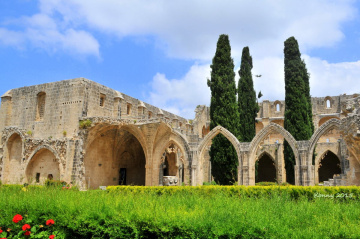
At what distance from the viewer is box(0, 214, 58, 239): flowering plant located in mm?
5128

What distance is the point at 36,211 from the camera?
217 inches

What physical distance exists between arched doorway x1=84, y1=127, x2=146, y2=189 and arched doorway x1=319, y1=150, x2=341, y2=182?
1582 centimetres

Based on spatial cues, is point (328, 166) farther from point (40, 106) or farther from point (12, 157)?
point (12, 157)

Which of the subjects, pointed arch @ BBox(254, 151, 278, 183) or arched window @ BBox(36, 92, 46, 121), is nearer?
arched window @ BBox(36, 92, 46, 121)

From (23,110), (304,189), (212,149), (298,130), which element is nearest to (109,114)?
(23,110)

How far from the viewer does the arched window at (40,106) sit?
19297 mm

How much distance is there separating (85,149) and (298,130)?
42.2 feet

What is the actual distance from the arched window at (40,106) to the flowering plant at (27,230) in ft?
48.4

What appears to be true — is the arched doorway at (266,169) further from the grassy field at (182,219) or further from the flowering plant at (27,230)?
the flowering plant at (27,230)

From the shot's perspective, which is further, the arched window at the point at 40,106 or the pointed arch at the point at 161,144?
the arched window at the point at 40,106

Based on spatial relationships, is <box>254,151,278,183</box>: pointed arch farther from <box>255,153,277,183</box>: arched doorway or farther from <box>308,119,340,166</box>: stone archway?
<box>308,119,340,166</box>: stone archway

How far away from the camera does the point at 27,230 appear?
214 inches

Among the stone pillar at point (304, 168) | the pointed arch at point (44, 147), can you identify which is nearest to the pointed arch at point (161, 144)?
the pointed arch at point (44, 147)

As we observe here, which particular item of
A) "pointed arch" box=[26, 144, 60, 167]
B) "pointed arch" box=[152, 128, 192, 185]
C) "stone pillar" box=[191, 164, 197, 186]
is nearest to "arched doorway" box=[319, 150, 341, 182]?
"pointed arch" box=[152, 128, 192, 185]
